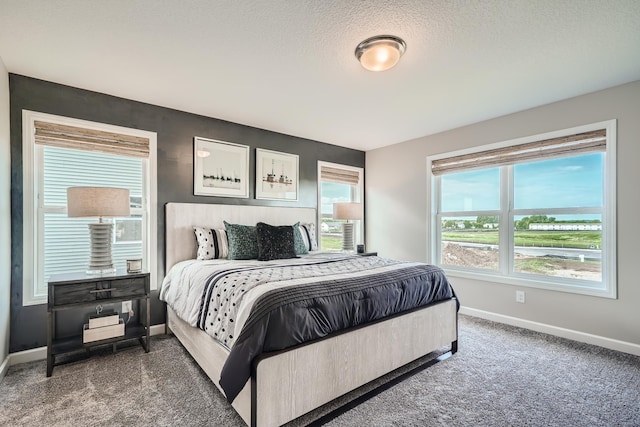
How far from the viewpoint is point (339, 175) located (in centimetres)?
486

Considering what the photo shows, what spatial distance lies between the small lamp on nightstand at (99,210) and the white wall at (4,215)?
1.47ft

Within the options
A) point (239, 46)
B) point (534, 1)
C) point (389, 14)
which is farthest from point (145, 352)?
point (534, 1)

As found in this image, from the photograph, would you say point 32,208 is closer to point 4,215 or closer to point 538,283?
point 4,215

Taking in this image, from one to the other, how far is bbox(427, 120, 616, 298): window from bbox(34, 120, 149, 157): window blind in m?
3.64

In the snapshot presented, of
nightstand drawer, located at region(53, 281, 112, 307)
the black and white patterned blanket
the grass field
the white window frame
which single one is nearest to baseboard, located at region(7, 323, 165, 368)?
the white window frame

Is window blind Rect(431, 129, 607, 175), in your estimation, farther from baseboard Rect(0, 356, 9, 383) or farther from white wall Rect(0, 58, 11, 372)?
baseboard Rect(0, 356, 9, 383)

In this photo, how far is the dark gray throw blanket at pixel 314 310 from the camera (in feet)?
5.00

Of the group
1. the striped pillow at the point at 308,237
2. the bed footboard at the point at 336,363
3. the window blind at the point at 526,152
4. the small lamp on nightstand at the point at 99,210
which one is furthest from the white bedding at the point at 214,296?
the window blind at the point at 526,152

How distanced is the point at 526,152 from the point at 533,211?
67 centimetres

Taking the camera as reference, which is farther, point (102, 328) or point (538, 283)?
point (538, 283)

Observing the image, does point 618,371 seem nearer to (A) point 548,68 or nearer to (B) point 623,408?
(B) point 623,408

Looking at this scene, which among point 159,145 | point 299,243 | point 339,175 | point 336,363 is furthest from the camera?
point 339,175

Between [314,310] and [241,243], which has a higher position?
[241,243]

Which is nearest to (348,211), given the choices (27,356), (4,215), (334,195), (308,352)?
(334,195)
